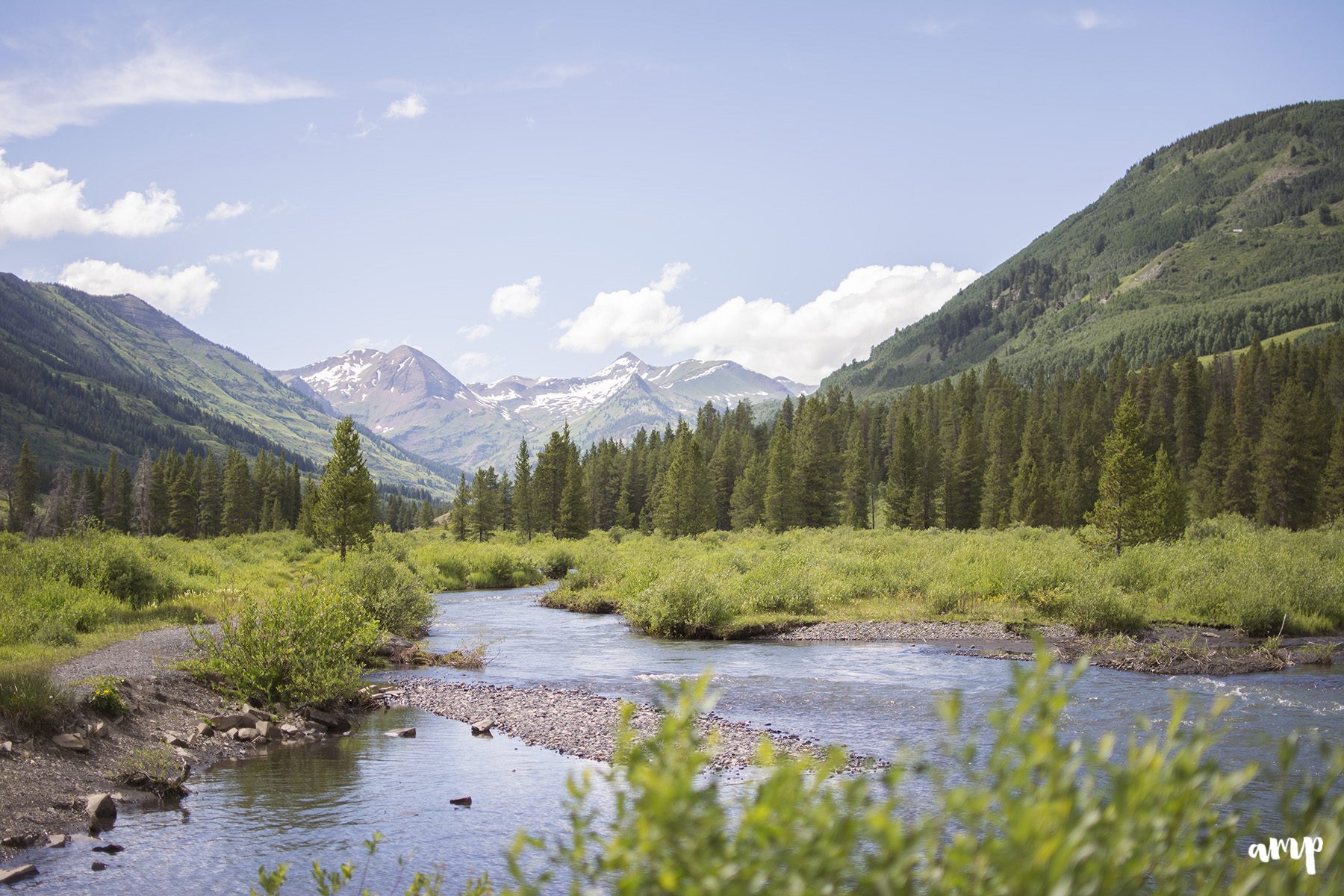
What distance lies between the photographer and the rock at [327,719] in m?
20.4

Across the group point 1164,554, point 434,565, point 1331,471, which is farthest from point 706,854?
point 1331,471

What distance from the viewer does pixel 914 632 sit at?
117 ft

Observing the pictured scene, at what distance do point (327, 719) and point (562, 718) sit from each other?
5621mm

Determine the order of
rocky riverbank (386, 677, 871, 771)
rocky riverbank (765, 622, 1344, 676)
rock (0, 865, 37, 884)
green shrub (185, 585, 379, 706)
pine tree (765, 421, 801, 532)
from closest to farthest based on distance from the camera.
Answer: rock (0, 865, 37, 884)
rocky riverbank (386, 677, 871, 771)
green shrub (185, 585, 379, 706)
rocky riverbank (765, 622, 1344, 676)
pine tree (765, 421, 801, 532)

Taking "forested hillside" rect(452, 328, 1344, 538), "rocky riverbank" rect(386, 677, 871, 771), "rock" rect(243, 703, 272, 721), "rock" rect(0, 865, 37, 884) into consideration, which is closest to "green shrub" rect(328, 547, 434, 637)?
"rocky riverbank" rect(386, 677, 871, 771)

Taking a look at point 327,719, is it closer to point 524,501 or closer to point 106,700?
point 106,700

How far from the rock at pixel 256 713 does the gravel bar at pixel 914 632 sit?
67.9ft

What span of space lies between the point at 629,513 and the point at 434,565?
5969cm

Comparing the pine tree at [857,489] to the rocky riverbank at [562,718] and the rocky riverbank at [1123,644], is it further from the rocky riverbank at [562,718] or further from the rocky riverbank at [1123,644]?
the rocky riverbank at [562,718]

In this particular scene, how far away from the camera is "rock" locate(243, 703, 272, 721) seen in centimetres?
1975

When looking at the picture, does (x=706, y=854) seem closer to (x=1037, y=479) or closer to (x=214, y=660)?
(x=214, y=660)

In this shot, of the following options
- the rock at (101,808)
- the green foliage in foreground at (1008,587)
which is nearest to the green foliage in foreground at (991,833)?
the rock at (101,808)

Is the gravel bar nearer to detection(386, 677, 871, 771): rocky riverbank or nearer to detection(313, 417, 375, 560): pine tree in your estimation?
detection(386, 677, 871, 771): rocky riverbank

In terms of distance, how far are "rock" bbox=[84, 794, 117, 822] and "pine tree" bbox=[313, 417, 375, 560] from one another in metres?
41.0
